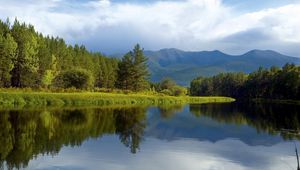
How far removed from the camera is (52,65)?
10525 cm

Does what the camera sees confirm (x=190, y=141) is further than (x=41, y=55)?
No

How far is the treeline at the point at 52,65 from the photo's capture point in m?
83.6

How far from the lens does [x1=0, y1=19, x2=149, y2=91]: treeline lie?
3290 inches

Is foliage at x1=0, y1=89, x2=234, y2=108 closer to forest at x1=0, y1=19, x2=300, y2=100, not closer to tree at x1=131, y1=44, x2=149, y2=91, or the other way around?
forest at x1=0, y1=19, x2=300, y2=100

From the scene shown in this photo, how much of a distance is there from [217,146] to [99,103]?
1972 inches

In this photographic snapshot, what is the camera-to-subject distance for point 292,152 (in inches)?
1080

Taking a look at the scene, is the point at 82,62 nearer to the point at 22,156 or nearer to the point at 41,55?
the point at 41,55

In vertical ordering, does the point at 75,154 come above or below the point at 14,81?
below

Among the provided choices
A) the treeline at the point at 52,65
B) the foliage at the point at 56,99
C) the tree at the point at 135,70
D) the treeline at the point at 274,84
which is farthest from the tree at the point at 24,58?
the treeline at the point at 274,84

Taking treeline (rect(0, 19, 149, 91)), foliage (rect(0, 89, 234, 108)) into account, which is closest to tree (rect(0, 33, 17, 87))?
treeline (rect(0, 19, 149, 91))

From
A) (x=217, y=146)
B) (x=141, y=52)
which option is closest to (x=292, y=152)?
(x=217, y=146)

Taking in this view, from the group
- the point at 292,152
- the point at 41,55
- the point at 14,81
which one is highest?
the point at 41,55

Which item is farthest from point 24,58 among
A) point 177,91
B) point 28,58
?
point 177,91

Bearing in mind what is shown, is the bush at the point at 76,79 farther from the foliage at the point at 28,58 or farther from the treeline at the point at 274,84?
the treeline at the point at 274,84
